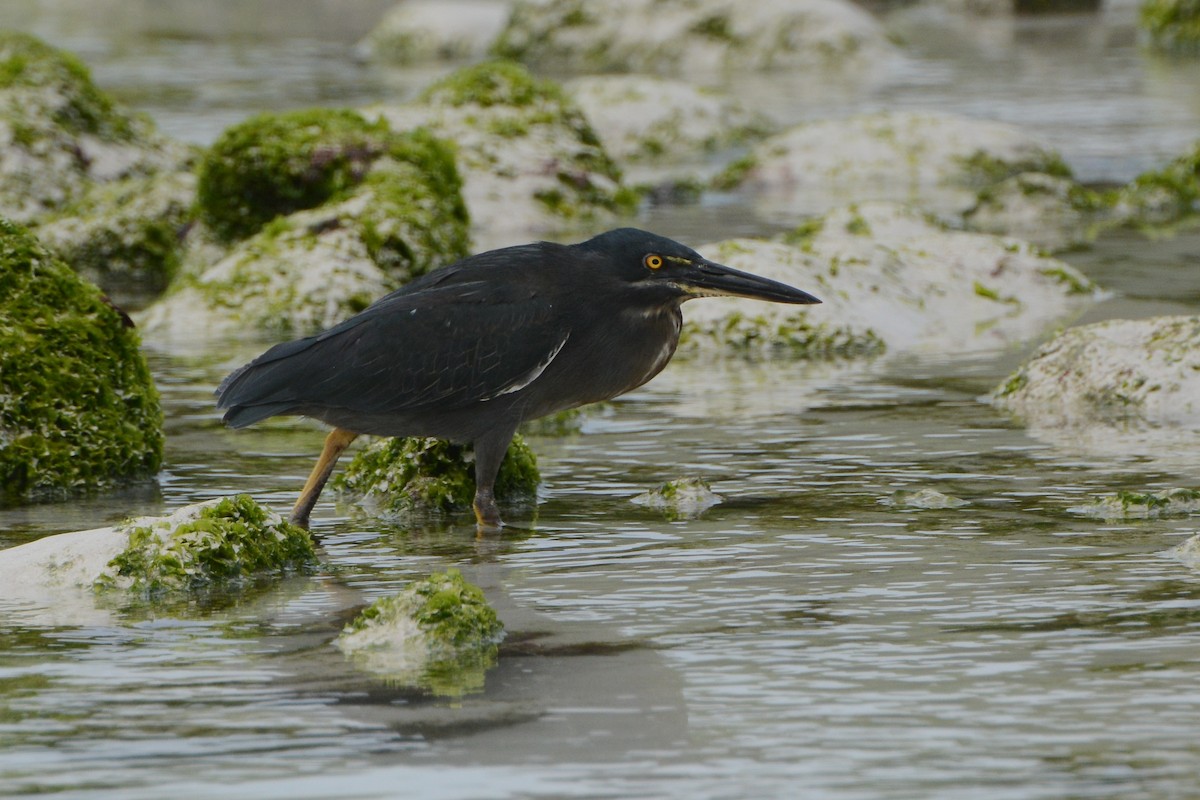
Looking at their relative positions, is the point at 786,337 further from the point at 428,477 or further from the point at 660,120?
the point at 660,120

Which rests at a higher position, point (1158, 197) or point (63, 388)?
point (1158, 197)

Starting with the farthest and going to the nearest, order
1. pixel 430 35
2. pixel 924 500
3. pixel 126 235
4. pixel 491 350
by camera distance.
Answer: pixel 430 35
pixel 126 235
pixel 924 500
pixel 491 350

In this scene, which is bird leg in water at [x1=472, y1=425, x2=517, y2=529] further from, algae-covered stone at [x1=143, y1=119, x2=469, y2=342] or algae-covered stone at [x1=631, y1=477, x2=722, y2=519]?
algae-covered stone at [x1=143, y1=119, x2=469, y2=342]

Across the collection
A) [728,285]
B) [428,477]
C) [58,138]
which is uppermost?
[58,138]

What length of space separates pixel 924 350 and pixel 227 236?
6.13 metres

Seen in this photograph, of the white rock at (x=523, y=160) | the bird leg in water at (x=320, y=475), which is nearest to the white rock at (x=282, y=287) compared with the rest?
the white rock at (x=523, y=160)

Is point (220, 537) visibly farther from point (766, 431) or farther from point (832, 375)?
point (832, 375)

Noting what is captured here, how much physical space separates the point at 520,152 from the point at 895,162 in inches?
176

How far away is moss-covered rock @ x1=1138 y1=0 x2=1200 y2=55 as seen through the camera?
106 ft

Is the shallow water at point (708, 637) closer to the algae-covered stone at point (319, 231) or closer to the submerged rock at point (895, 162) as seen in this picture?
the algae-covered stone at point (319, 231)

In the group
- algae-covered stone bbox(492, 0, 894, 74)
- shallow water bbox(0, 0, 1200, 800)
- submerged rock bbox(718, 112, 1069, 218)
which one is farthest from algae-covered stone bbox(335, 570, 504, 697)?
algae-covered stone bbox(492, 0, 894, 74)

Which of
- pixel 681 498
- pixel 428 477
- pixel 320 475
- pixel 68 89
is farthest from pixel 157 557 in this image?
pixel 68 89

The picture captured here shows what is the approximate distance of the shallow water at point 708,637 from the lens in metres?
4.76

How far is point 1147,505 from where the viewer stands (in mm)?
7371
